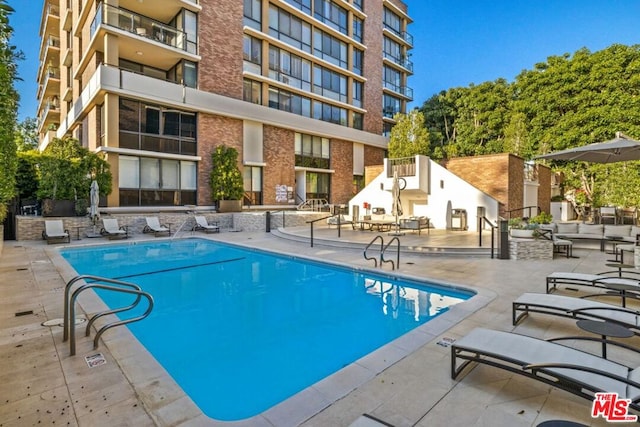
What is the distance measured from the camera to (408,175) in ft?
57.0

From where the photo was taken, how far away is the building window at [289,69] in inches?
904

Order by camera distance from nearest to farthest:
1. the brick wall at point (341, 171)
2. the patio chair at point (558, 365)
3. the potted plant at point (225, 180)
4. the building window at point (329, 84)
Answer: the patio chair at point (558, 365) → the potted plant at point (225, 180) → the building window at point (329, 84) → the brick wall at point (341, 171)

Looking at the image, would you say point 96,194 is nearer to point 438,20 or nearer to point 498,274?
point 498,274

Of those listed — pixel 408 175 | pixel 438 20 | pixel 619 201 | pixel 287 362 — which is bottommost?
pixel 287 362

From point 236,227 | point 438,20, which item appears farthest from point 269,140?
point 438,20

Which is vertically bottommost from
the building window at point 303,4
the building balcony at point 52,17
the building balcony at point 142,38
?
the building balcony at point 142,38

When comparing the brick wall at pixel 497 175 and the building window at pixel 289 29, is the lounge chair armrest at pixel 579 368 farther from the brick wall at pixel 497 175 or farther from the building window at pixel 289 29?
the building window at pixel 289 29

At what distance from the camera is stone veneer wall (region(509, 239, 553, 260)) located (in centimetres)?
927

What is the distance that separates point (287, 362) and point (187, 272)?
19.5 ft

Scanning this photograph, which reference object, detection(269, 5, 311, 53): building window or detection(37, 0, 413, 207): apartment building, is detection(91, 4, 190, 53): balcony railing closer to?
detection(37, 0, 413, 207): apartment building

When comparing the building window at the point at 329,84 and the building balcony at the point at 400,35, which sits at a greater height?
the building balcony at the point at 400,35

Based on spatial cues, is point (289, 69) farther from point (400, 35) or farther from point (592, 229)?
point (592, 229)

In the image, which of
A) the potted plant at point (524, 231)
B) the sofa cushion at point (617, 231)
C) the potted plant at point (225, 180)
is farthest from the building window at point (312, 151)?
the sofa cushion at point (617, 231)

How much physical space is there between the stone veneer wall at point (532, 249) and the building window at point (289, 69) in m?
18.9
